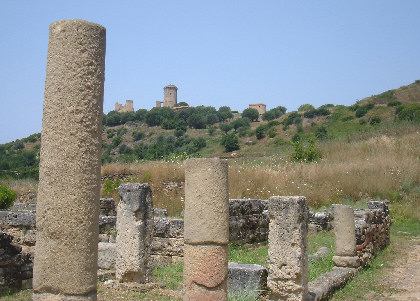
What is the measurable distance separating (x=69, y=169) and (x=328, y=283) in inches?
207

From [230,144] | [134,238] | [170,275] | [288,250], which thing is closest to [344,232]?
[288,250]

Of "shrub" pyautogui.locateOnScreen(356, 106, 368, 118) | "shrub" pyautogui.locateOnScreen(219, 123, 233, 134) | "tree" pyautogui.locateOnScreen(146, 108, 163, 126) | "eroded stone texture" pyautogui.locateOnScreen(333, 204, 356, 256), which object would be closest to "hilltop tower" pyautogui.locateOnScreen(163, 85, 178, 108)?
"tree" pyautogui.locateOnScreen(146, 108, 163, 126)

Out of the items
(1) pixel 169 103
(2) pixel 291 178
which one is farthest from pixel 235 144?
(1) pixel 169 103

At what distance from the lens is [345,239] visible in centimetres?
910

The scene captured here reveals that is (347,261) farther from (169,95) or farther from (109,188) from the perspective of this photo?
(169,95)

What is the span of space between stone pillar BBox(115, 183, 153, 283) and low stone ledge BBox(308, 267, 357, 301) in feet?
8.68

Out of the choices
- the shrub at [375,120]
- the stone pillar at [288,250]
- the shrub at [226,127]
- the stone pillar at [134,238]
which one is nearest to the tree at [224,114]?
the shrub at [226,127]

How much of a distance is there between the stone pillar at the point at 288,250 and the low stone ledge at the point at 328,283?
425 millimetres

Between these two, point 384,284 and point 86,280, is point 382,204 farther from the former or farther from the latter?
point 86,280

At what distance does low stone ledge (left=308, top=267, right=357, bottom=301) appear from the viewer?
685cm

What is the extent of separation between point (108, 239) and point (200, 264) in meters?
5.79

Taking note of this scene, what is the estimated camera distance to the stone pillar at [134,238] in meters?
7.46

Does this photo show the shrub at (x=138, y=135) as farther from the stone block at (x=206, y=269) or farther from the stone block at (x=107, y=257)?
the stone block at (x=206, y=269)

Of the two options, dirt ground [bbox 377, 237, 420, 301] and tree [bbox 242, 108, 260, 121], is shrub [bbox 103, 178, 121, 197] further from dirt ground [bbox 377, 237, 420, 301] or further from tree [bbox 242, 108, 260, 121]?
tree [bbox 242, 108, 260, 121]
